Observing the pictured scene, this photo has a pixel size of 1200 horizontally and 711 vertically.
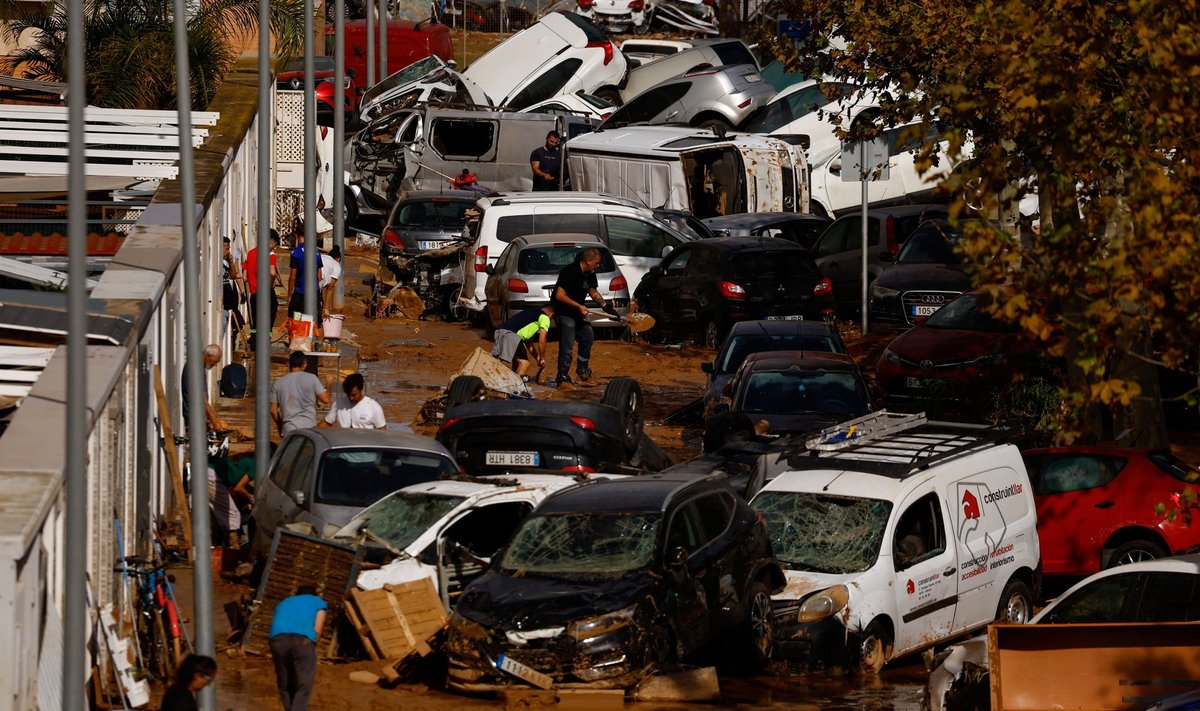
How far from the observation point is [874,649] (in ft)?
42.4

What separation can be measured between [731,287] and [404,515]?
12.5m

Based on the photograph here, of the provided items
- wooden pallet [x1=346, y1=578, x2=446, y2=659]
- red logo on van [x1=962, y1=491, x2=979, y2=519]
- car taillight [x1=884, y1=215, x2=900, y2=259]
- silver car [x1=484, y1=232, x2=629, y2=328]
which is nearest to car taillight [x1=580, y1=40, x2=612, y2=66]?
A: car taillight [x1=884, y1=215, x2=900, y2=259]

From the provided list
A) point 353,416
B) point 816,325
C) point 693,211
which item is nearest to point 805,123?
point 693,211

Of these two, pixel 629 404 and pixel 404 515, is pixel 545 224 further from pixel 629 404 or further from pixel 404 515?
pixel 404 515

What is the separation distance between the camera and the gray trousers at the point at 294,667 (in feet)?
35.7

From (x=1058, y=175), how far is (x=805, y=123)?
83.0 feet

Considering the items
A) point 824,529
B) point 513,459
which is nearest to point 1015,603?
point 824,529

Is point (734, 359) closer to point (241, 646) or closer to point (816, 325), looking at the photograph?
point (816, 325)

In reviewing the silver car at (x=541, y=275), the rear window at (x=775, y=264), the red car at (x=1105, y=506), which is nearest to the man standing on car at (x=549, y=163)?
the silver car at (x=541, y=275)

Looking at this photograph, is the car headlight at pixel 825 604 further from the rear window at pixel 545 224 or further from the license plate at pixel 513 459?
the rear window at pixel 545 224

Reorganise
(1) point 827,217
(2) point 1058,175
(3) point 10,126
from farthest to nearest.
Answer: (1) point 827,217, (3) point 10,126, (2) point 1058,175

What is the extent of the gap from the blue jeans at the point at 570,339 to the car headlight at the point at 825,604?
34.4 ft

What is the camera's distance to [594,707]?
11.4 m

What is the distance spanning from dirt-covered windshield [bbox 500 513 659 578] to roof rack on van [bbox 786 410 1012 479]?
2408mm
